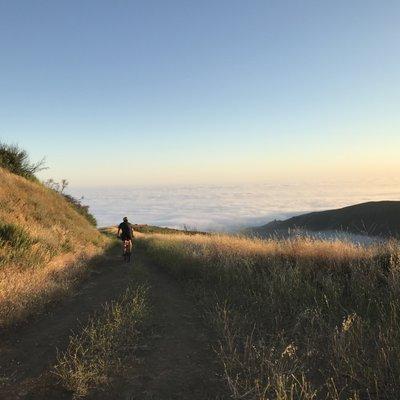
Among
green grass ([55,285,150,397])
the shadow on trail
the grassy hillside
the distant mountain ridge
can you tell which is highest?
the grassy hillside

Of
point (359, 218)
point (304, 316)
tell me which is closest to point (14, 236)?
point (304, 316)

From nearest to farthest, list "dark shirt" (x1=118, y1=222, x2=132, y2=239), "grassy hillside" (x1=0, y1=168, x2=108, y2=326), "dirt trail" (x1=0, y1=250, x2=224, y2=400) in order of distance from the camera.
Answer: "dirt trail" (x1=0, y1=250, x2=224, y2=400)
"grassy hillside" (x1=0, y1=168, x2=108, y2=326)
"dark shirt" (x1=118, y1=222, x2=132, y2=239)

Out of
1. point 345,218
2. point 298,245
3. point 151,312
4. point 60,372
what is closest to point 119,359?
point 60,372

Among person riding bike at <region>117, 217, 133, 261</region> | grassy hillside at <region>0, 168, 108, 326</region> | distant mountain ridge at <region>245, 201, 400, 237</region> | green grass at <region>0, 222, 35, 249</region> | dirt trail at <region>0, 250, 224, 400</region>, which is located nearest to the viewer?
dirt trail at <region>0, 250, 224, 400</region>

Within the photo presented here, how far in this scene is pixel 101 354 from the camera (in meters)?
6.18

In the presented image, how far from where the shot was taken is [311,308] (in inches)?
301

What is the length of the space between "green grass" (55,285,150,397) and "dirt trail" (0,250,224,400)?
0.17 m

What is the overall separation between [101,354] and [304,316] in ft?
11.3

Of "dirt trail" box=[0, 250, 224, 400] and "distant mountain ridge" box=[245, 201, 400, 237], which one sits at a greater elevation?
"dirt trail" box=[0, 250, 224, 400]

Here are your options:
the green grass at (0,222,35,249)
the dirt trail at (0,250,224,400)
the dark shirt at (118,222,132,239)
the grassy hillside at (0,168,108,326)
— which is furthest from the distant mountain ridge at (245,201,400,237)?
the dirt trail at (0,250,224,400)

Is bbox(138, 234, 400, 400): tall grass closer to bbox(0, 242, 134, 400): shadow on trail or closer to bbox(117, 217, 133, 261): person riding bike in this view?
bbox(0, 242, 134, 400): shadow on trail

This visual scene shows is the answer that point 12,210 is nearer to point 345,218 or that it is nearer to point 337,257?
point 337,257

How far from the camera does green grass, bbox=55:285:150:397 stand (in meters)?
5.19

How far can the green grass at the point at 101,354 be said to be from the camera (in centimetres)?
519
